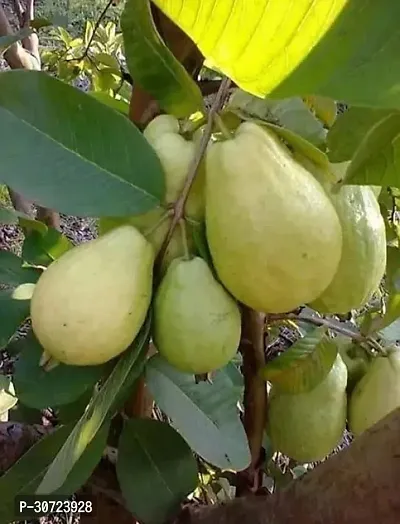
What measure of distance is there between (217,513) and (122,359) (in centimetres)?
22

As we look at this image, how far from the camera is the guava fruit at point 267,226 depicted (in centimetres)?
45

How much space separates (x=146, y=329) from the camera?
20.1 inches

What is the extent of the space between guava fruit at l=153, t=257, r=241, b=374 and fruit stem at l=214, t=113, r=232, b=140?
0.27ft

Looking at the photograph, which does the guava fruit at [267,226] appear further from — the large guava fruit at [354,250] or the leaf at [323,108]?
the leaf at [323,108]

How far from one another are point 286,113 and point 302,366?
0.23m

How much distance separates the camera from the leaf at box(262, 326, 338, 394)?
67 cm

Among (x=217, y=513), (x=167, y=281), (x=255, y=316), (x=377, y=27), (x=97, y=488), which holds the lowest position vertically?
(x=97, y=488)

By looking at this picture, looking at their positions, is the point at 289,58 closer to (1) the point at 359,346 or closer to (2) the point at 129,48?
(2) the point at 129,48

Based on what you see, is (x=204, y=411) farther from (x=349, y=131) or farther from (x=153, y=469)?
(x=349, y=131)

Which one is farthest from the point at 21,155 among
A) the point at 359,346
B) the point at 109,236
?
the point at 359,346

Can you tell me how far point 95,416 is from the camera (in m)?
0.49

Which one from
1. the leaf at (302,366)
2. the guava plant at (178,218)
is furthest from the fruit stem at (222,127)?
the leaf at (302,366)

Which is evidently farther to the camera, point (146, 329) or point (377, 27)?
point (146, 329)

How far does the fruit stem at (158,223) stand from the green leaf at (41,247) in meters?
0.29
